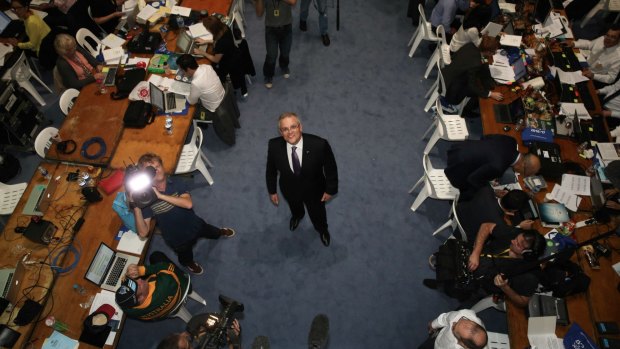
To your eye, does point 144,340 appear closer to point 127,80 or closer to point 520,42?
point 127,80

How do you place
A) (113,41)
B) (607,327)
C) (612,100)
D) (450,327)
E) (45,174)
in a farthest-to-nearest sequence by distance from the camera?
(113,41) → (612,100) → (45,174) → (607,327) → (450,327)

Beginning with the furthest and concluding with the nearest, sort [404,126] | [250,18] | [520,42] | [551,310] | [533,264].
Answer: [250,18], [404,126], [520,42], [551,310], [533,264]

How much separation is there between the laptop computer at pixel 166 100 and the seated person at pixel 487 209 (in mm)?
3903

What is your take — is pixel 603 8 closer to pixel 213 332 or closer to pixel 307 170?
pixel 307 170

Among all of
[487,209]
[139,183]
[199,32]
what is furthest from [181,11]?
[487,209]

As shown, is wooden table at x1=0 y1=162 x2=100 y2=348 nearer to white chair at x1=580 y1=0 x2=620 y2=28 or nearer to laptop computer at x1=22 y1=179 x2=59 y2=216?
laptop computer at x1=22 y1=179 x2=59 y2=216

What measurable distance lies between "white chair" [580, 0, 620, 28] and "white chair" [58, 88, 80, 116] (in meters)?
9.64

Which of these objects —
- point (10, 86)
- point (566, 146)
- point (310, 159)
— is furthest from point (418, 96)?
point (10, 86)

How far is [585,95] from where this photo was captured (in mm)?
5164

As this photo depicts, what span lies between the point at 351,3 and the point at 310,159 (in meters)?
5.63

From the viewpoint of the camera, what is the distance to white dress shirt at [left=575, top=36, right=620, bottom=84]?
18.1 feet

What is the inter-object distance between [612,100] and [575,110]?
1.03 metres

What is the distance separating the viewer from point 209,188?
539 cm

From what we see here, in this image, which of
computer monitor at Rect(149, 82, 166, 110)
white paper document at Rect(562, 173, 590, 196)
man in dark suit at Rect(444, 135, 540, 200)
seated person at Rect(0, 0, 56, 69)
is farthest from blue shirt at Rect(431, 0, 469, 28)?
seated person at Rect(0, 0, 56, 69)
